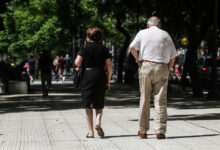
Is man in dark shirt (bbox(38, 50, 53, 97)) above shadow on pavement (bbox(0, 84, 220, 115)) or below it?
above

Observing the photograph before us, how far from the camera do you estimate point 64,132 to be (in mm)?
8648

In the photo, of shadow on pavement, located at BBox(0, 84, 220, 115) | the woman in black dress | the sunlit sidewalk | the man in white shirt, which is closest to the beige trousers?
the man in white shirt

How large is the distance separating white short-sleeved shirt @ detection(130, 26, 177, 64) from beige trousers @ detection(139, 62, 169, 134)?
0.10 m

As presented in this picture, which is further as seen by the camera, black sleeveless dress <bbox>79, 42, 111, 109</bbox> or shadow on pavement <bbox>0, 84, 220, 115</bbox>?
shadow on pavement <bbox>0, 84, 220, 115</bbox>

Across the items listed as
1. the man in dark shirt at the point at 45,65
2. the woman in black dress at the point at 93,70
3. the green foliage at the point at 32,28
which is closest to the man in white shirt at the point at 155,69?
the woman in black dress at the point at 93,70

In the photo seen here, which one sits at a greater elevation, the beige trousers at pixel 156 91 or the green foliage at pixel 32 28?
the green foliage at pixel 32 28

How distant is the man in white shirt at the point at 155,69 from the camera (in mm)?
7496

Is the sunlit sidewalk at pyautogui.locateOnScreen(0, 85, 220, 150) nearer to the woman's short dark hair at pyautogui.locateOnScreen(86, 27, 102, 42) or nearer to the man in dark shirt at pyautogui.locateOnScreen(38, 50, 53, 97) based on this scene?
the woman's short dark hair at pyautogui.locateOnScreen(86, 27, 102, 42)

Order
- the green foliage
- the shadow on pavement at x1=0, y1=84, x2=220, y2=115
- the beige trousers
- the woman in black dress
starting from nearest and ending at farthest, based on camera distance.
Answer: the beige trousers → the woman in black dress → the shadow on pavement at x1=0, y1=84, x2=220, y2=115 → the green foliage

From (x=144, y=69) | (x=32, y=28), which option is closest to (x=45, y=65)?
(x=144, y=69)

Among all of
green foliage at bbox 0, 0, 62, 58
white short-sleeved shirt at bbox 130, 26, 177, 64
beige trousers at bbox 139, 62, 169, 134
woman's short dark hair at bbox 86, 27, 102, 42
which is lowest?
beige trousers at bbox 139, 62, 169, 134

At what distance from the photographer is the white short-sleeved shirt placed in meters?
7.50

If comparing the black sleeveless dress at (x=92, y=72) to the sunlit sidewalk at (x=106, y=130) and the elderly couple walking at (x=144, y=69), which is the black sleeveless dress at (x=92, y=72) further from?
the sunlit sidewalk at (x=106, y=130)

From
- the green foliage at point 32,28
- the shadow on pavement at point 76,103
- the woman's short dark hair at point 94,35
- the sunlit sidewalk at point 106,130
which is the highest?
the green foliage at point 32,28
